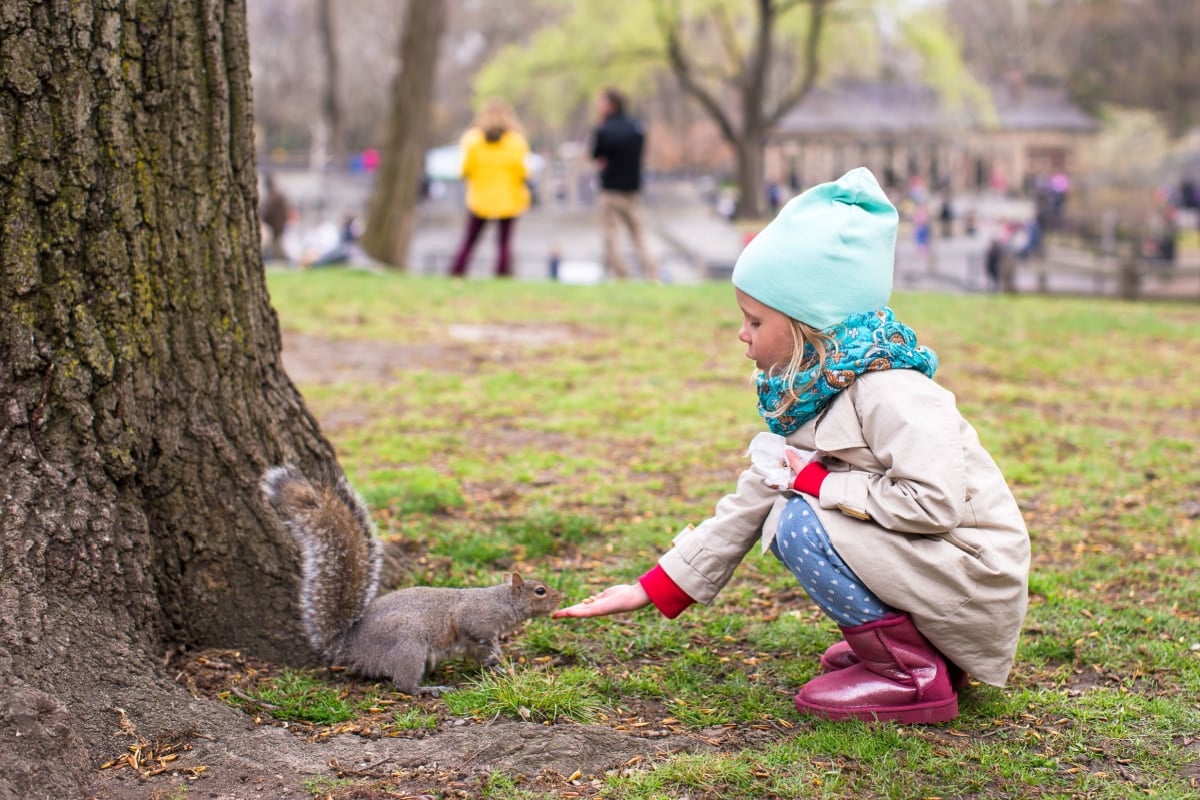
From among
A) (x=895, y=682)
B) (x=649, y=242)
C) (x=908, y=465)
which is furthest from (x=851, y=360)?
(x=649, y=242)

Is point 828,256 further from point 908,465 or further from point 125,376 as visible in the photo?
point 125,376

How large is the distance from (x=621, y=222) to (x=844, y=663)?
1064 cm

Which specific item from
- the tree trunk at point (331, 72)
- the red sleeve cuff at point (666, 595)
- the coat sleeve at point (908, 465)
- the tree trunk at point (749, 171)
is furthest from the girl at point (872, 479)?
the tree trunk at point (749, 171)

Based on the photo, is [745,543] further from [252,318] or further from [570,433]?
[570,433]

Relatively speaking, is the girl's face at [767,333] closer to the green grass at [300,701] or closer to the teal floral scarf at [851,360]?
the teal floral scarf at [851,360]

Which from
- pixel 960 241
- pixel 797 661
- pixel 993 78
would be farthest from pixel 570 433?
pixel 993 78

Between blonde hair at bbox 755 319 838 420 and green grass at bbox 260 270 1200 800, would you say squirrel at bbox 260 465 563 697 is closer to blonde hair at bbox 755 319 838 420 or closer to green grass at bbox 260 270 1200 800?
green grass at bbox 260 270 1200 800

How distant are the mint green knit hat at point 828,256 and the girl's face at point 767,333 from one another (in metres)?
0.04

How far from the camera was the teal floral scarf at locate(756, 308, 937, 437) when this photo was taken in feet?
8.39

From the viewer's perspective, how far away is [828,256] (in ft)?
8.38

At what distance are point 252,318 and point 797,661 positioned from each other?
164 cm

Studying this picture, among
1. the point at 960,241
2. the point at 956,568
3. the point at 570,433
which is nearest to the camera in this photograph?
the point at 956,568

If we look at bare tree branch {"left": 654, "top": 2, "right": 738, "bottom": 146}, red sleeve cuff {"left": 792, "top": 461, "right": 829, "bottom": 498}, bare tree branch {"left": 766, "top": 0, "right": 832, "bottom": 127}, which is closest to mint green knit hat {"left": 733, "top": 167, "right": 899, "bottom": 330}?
red sleeve cuff {"left": 792, "top": 461, "right": 829, "bottom": 498}

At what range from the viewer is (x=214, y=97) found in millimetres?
2885
